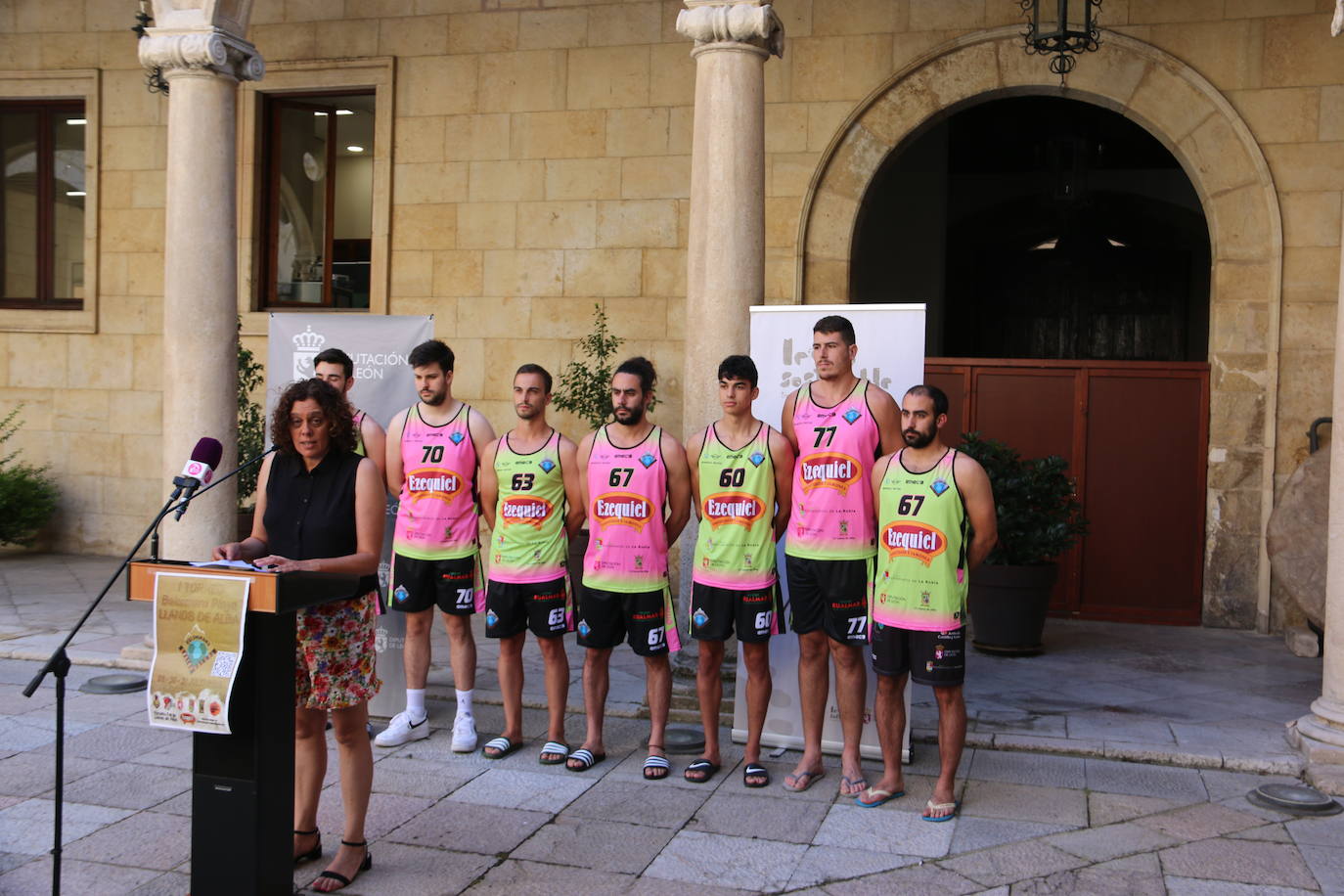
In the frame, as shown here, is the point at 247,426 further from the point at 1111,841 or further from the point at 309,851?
the point at 1111,841

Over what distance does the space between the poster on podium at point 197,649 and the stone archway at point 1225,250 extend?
772 centimetres

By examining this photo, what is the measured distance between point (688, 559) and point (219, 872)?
3334 mm

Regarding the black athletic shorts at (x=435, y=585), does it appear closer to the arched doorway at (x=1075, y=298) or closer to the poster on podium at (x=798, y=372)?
the poster on podium at (x=798, y=372)

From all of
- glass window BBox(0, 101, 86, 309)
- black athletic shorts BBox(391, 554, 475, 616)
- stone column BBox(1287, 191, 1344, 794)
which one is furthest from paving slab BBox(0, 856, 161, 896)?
glass window BBox(0, 101, 86, 309)

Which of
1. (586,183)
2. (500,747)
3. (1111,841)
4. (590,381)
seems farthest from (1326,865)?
(586,183)

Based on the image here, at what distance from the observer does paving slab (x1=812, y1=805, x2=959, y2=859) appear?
500 cm

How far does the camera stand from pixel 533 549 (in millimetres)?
6105

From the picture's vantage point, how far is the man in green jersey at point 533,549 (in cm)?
609

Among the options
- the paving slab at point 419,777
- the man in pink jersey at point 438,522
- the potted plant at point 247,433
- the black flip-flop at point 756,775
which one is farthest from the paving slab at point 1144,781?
the potted plant at point 247,433

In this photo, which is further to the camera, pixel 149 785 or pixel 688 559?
pixel 688 559

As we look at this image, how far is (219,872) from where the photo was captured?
13.2 ft

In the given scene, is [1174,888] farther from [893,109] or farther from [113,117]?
[113,117]

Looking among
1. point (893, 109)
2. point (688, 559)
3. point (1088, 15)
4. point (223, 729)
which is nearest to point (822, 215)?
point (893, 109)

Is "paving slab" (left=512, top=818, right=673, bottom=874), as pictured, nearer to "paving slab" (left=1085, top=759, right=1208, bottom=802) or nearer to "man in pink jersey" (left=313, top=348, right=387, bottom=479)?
"paving slab" (left=1085, top=759, right=1208, bottom=802)
